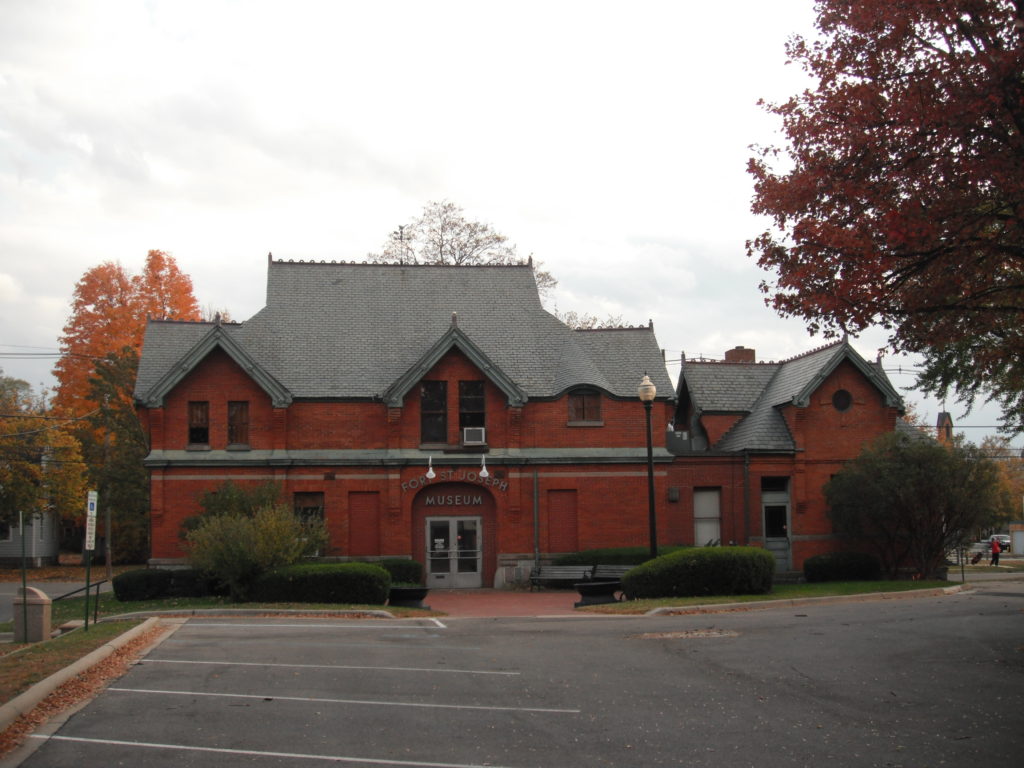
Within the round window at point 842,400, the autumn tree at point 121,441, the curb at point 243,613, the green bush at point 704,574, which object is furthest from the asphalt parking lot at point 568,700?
the autumn tree at point 121,441

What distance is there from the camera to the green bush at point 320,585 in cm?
Answer: 2473

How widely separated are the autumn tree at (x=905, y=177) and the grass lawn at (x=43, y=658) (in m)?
11.1

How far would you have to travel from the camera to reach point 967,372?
21984 millimetres

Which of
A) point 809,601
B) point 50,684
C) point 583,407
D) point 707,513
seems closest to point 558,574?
point 583,407

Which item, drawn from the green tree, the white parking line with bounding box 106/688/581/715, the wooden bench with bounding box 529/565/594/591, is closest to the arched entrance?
the wooden bench with bounding box 529/565/594/591

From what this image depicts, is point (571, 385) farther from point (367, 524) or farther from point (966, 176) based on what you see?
point (966, 176)

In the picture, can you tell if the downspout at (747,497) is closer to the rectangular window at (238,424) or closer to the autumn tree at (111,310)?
the rectangular window at (238,424)

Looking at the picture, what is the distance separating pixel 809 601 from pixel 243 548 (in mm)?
13638

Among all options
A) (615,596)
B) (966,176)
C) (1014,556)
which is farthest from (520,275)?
(1014,556)

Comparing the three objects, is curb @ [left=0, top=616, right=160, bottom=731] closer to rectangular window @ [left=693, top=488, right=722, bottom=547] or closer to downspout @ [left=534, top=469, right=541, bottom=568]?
downspout @ [left=534, top=469, right=541, bottom=568]

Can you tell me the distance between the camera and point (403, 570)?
102ft

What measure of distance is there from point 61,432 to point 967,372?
43.0 m

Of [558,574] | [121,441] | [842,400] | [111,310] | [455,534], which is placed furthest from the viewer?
[111,310]

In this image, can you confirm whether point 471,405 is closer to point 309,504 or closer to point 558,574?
point 309,504
